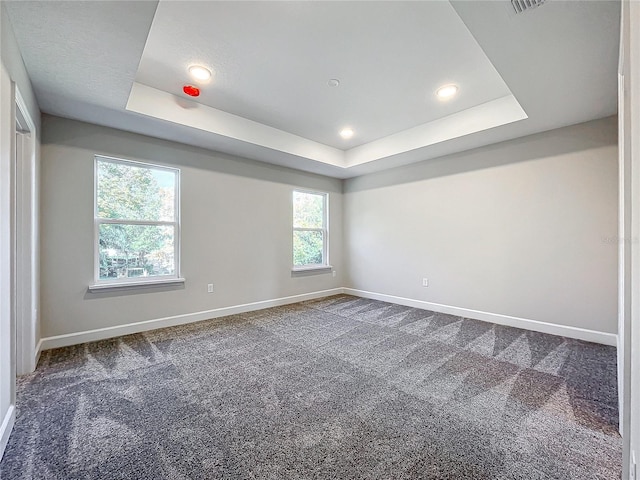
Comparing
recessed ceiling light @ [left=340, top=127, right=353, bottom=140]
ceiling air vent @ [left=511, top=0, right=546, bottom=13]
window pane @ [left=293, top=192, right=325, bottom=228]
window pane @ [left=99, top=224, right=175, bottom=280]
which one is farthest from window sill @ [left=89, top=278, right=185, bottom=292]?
ceiling air vent @ [left=511, top=0, right=546, bottom=13]

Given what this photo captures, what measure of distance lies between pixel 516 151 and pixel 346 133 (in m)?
2.29

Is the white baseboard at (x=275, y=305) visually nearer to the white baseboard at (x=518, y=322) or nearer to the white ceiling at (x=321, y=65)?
the white baseboard at (x=518, y=322)

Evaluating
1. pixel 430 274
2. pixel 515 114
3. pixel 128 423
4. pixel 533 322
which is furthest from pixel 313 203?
pixel 128 423

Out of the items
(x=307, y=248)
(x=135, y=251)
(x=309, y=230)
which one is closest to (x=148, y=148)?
(x=135, y=251)

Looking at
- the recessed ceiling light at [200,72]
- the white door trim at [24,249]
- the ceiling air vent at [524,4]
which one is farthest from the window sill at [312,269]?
the ceiling air vent at [524,4]

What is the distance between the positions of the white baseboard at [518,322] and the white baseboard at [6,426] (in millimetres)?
4527

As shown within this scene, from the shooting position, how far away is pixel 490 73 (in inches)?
103

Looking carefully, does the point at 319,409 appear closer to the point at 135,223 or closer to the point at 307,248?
the point at 135,223

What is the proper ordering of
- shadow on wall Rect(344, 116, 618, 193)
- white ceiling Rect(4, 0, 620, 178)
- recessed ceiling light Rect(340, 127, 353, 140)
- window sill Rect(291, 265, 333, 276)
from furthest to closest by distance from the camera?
1. window sill Rect(291, 265, 333, 276)
2. recessed ceiling light Rect(340, 127, 353, 140)
3. shadow on wall Rect(344, 116, 618, 193)
4. white ceiling Rect(4, 0, 620, 178)

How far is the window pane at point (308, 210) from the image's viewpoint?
16.7 ft

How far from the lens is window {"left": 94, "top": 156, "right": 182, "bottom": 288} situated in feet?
10.5

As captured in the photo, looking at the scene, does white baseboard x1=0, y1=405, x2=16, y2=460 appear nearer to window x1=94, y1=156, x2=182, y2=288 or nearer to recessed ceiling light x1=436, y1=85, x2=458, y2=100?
window x1=94, y1=156, x2=182, y2=288

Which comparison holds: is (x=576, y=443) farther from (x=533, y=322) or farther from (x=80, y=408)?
(x=80, y=408)

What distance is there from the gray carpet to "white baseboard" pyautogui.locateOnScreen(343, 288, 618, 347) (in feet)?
0.53
